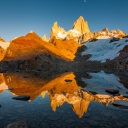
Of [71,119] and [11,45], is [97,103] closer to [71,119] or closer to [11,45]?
[71,119]

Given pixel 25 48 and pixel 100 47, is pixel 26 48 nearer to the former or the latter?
pixel 25 48

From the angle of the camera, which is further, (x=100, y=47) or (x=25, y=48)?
(x=100, y=47)

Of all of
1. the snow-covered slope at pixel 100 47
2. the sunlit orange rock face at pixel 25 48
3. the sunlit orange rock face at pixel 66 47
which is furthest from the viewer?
the sunlit orange rock face at pixel 66 47

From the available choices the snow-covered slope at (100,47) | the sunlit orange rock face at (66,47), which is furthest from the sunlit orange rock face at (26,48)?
the snow-covered slope at (100,47)

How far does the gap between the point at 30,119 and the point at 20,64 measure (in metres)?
83.1

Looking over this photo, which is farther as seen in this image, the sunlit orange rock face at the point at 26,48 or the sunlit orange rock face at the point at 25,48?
the sunlit orange rock face at the point at 25,48

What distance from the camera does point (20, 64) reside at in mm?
93312

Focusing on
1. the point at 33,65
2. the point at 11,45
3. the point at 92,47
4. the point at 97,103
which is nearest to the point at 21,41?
the point at 11,45

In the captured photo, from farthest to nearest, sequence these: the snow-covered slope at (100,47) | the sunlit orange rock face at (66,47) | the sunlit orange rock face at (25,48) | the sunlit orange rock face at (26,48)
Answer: the sunlit orange rock face at (66,47), the snow-covered slope at (100,47), the sunlit orange rock face at (25,48), the sunlit orange rock face at (26,48)

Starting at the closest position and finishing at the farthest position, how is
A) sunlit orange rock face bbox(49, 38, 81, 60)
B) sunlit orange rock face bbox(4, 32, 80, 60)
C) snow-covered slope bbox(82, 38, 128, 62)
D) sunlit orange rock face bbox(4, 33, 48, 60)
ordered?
sunlit orange rock face bbox(4, 32, 80, 60) → sunlit orange rock face bbox(4, 33, 48, 60) → snow-covered slope bbox(82, 38, 128, 62) → sunlit orange rock face bbox(49, 38, 81, 60)

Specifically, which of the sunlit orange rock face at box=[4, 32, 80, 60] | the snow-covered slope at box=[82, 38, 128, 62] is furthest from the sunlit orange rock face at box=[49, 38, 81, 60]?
the sunlit orange rock face at box=[4, 32, 80, 60]

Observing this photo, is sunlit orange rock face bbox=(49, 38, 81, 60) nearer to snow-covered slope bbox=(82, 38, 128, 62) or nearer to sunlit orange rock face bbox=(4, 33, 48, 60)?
snow-covered slope bbox=(82, 38, 128, 62)

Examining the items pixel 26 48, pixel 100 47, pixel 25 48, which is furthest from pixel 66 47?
pixel 25 48

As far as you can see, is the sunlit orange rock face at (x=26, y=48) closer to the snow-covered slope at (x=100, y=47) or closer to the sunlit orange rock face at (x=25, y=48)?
the sunlit orange rock face at (x=25, y=48)
